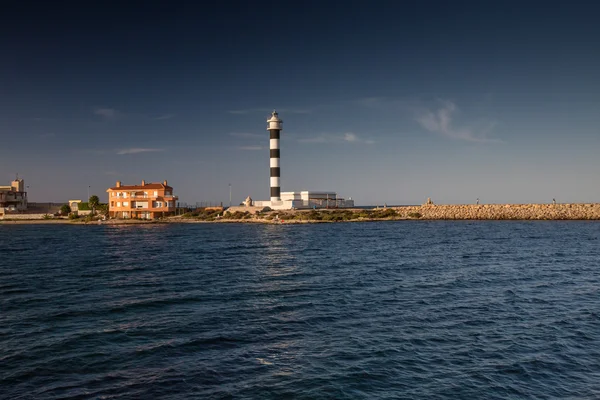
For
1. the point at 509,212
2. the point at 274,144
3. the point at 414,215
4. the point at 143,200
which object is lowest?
the point at 414,215

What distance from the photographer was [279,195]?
117 meters

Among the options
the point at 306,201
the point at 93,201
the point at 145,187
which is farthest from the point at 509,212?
the point at 93,201

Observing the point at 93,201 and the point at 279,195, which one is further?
the point at 93,201

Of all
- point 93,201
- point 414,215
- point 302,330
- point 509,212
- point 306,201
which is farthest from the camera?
point 93,201

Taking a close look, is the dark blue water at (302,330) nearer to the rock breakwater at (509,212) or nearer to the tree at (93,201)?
the rock breakwater at (509,212)

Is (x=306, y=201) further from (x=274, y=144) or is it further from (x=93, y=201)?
(x=93, y=201)

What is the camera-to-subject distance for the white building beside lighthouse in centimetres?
11012

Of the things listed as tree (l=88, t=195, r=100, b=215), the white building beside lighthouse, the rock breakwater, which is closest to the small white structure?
the white building beside lighthouse

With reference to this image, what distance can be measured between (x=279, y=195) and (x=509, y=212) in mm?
55286

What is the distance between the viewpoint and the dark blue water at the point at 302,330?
13648 mm

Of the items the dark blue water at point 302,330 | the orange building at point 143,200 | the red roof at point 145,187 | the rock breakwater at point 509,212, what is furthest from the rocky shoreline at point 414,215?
the dark blue water at point 302,330

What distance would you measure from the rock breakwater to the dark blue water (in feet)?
242

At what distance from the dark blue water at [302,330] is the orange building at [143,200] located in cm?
7547

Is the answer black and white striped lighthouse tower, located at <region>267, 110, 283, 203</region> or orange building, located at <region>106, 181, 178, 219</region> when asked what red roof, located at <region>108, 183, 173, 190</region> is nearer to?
orange building, located at <region>106, 181, 178, 219</region>
